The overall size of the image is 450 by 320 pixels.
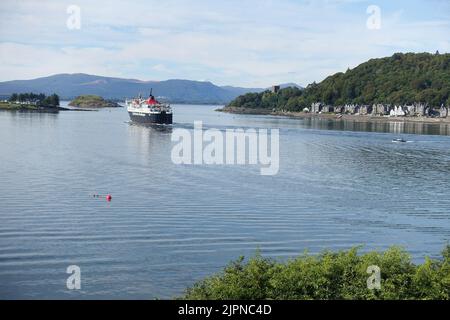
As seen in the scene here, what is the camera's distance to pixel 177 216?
22.3 meters

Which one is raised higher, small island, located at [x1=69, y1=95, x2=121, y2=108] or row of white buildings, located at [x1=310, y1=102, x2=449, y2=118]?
A: small island, located at [x1=69, y1=95, x2=121, y2=108]

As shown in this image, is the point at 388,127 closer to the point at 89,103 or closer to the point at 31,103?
the point at 31,103

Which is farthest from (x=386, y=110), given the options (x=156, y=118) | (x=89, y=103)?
(x=89, y=103)

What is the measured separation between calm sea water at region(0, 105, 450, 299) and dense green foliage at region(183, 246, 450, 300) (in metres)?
3.29

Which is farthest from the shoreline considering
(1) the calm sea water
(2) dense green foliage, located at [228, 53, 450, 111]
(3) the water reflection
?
(1) the calm sea water

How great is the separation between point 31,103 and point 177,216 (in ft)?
397

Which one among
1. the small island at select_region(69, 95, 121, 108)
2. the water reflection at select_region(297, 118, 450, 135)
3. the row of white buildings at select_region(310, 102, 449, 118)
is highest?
the small island at select_region(69, 95, 121, 108)

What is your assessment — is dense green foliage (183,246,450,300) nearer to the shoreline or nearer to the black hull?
the black hull

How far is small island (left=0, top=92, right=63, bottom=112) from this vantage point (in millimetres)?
122812

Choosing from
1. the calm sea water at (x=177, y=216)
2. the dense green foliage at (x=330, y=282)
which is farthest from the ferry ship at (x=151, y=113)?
the dense green foliage at (x=330, y=282)

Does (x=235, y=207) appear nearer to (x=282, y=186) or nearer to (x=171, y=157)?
(x=282, y=186)

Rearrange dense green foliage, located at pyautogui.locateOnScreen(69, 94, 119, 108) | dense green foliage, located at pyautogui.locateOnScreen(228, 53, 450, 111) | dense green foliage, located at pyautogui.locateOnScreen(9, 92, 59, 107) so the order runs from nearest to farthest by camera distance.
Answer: dense green foliage, located at pyautogui.locateOnScreen(9, 92, 59, 107) < dense green foliage, located at pyautogui.locateOnScreen(228, 53, 450, 111) < dense green foliage, located at pyautogui.locateOnScreen(69, 94, 119, 108)

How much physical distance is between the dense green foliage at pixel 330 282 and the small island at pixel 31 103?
11683 cm
